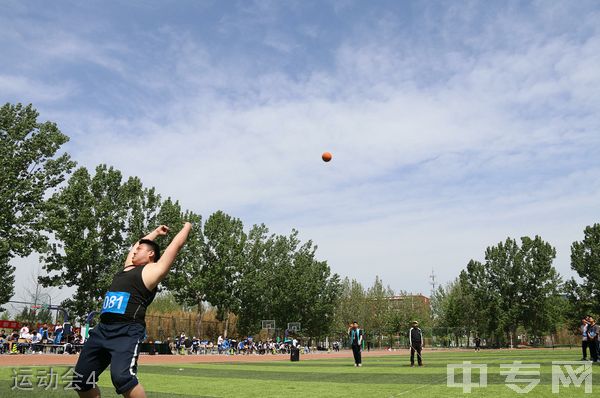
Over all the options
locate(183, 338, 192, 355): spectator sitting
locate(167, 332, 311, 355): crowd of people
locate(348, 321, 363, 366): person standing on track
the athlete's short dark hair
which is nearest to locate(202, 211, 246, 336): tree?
locate(167, 332, 311, 355): crowd of people

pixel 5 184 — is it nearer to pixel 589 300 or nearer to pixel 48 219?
pixel 48 219

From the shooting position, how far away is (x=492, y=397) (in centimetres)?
867

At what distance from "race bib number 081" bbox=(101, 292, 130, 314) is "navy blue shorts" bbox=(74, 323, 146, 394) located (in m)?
0.14

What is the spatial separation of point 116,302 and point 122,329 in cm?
26

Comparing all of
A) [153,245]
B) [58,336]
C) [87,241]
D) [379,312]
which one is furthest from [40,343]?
[379,312]

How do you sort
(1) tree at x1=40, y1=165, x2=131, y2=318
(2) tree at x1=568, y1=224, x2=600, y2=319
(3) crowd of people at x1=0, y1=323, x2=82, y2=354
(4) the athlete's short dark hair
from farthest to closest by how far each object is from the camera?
(2) tree at x1=568, y1=224, x2=600, y2=319, (1) tree at x1=40, y1=165, x2=131, y2=318, (3) crowd of people at x1=0, y1=323, x2=82, y2=354, (4) the athlete's short dark hair

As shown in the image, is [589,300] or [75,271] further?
[589,300]

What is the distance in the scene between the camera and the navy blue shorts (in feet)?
Result: 15.1

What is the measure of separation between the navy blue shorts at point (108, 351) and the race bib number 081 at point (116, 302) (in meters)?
0.14

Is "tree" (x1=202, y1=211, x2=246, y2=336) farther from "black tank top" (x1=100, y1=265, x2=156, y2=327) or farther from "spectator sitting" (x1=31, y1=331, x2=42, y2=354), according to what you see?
"black tank top" (x1=100, y1=265, x2=156, y2=327)

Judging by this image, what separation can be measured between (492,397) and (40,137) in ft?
122

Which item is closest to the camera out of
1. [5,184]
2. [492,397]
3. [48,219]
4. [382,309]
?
[492,397]

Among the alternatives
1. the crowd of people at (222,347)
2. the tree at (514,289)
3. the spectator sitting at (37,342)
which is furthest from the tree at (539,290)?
the spectator sitting at (37,342)

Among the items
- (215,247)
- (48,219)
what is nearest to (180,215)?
(215,247)
